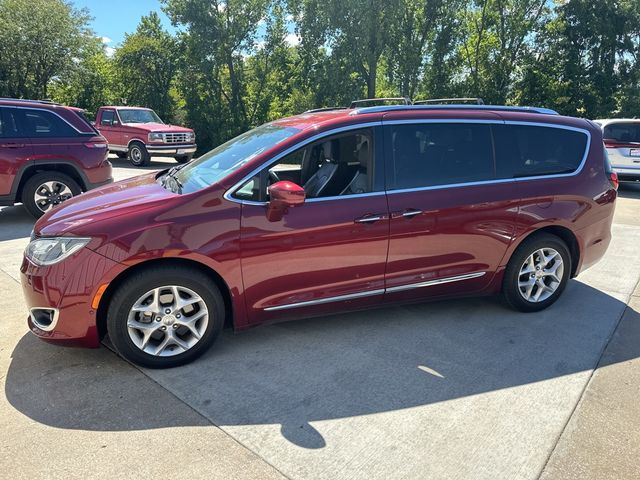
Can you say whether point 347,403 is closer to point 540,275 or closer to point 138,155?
point 540,275

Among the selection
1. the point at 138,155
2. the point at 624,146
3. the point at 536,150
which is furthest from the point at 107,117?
the point at 536,150

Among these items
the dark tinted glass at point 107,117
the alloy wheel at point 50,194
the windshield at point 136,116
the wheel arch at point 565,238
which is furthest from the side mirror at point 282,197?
the dark tinted glass at point 107,117

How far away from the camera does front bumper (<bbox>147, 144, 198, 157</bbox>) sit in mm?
15728

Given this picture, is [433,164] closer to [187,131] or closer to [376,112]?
[376,112]

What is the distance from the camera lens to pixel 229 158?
391 centimetres

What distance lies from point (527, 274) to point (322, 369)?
2145mm

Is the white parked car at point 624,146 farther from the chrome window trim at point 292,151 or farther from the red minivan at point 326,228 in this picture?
the chrome window trim at point 292,151

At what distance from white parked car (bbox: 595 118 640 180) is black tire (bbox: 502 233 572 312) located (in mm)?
9182

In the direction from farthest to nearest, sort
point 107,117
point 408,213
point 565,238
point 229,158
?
1. point 107,117
2. point 565,238
3. point 229,158
4. point 408,213

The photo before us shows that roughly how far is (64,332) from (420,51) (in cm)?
2020

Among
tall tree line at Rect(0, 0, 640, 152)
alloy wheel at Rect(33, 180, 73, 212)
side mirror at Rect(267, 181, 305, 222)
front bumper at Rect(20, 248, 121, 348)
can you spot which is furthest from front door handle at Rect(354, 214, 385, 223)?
tall tree line at Rect(0, 0, 640, 152)

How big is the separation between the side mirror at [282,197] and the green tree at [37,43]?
25093mm

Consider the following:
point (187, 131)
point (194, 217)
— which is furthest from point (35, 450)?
point (187, 131)

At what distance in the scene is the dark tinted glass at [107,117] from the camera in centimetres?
1669
